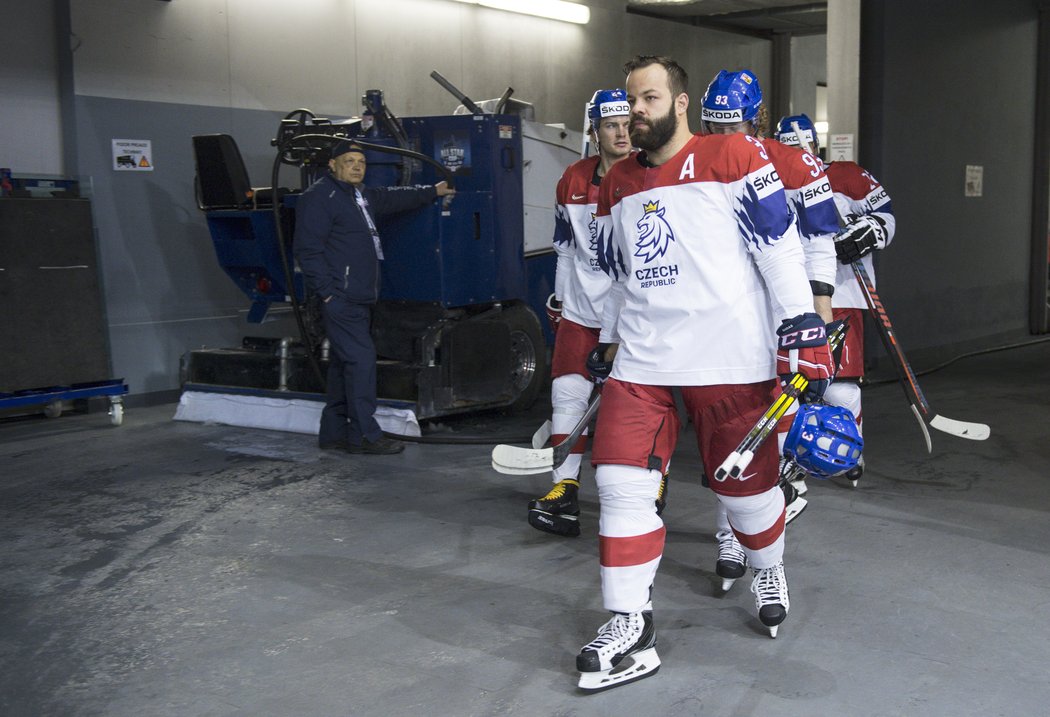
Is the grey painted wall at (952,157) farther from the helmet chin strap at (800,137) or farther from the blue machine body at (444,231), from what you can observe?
the helmet chin strap at (800,137)

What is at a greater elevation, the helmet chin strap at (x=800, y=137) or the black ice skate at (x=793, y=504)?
the helmet chin strap at (x=800, y=137)

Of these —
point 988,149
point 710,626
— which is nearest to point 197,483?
point 710,626

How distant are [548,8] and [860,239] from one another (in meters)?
7.91

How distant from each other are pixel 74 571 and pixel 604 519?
2.56 meters

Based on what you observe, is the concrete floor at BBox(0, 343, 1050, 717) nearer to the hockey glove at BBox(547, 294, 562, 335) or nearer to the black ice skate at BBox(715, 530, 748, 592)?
the black ice skate at BBox(715, 530, 748, 592)

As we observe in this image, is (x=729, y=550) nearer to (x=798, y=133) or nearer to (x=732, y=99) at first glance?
(x=732, y=99)

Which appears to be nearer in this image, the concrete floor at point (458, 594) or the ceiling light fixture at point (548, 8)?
the concrete floor at point (458, 594)

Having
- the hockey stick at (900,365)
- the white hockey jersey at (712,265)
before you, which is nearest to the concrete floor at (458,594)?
the hockey stick at (900,365)

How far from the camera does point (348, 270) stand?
689 cm

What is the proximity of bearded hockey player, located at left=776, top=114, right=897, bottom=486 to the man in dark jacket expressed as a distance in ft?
8.74

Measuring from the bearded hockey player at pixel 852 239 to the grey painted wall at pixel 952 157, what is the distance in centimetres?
465

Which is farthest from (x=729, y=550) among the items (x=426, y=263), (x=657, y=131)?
(x=426, y=263)

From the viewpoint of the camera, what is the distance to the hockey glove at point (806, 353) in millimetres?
3354

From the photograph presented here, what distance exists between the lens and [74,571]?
477cm
